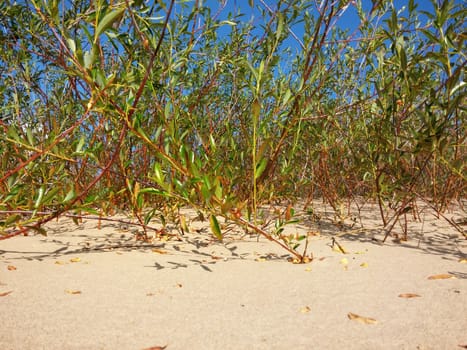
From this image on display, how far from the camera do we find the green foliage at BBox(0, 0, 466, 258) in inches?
55.3

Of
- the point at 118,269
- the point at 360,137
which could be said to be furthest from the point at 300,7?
the point at 118,269

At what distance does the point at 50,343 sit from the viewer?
935mm

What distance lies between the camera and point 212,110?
3.47 meters

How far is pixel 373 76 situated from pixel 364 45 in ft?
0.72

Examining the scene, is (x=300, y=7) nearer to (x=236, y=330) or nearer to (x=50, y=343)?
(x=236, y=330)

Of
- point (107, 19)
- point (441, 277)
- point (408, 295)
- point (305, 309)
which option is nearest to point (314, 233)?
point (441, 277)

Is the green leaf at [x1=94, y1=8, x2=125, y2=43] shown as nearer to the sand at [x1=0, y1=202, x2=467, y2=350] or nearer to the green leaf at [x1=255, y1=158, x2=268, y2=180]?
the green leaf at [x1=255, y1=158, x2=268, y2=180]

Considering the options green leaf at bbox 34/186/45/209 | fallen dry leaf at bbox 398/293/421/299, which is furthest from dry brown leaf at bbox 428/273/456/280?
green leaf at bbox 34/186/45/209

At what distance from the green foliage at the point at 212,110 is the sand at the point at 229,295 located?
8.6 inches

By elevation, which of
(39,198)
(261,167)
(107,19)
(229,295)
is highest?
(107,19)

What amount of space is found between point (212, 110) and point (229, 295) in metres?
2.41

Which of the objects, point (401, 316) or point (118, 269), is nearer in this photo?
point (401, 316)

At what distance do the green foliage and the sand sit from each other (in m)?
0.22

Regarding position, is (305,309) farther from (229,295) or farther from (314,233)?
(314,233)
